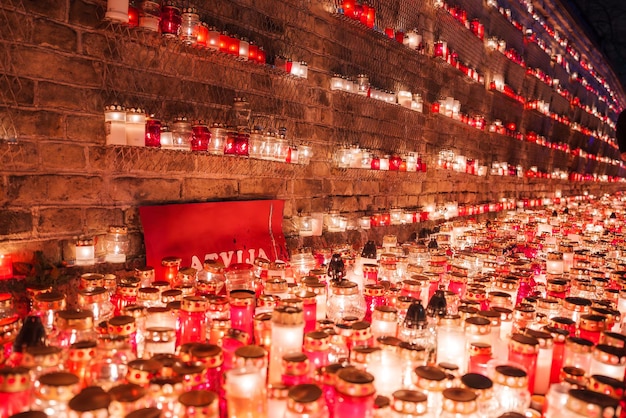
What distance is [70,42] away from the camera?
8.27ft

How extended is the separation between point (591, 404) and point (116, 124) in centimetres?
242

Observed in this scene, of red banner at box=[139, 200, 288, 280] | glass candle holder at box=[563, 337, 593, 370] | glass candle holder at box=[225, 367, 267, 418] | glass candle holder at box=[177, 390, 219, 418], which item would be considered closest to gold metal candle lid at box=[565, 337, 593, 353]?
glass candle holder at box=[563, 337, 593, 370]

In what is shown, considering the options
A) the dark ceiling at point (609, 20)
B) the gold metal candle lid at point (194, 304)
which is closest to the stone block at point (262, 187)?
the gold metal candle lid at point (194, 304)

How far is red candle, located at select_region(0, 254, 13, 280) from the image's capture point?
7.54 feet

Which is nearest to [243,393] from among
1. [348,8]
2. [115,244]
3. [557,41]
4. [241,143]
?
[115,244]

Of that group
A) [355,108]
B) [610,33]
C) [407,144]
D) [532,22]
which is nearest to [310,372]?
[355,108]

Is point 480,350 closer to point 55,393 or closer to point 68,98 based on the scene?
point 55,393

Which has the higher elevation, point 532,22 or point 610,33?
point 610,33

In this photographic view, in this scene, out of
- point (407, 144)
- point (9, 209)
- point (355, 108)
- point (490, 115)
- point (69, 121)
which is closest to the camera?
point (9, 209)

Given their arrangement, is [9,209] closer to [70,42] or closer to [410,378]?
[70,42]

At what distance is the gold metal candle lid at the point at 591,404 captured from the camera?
1125 mm

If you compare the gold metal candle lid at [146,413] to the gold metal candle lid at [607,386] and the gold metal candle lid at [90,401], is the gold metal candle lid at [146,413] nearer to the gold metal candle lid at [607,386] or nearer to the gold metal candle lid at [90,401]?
the gold metal candle lid at [90,401]

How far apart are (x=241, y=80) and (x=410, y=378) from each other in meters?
2.69

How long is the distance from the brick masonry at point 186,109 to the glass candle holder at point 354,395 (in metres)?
2.00
